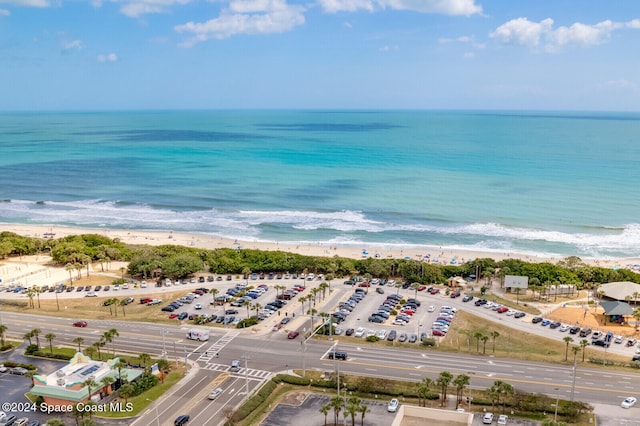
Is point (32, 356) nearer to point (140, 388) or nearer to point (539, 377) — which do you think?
point (140, 388)

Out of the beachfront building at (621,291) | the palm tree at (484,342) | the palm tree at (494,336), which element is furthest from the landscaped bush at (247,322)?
the beachfront building at (621,291)

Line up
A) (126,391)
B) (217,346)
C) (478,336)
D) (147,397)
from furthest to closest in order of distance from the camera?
(217,346) → (478,336) → (147,397) → (126,391)

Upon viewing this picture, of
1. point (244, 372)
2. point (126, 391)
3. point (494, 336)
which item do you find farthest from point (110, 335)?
point (494, 336)

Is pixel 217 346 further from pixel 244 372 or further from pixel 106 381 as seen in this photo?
pixel 106 381

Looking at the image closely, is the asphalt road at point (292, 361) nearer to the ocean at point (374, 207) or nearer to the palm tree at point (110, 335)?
the palm tree at point (110, 335)

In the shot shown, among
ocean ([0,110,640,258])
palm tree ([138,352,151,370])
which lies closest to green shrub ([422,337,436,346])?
Result: palm tree ([138,352,151,370])
